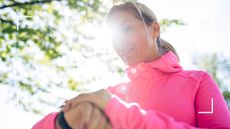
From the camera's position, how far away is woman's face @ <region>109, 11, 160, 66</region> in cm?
148

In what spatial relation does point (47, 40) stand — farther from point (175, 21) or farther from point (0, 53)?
point (175, 21)

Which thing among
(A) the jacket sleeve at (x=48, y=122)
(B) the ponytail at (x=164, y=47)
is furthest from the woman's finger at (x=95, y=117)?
(B) the ponytail at (x=164, y=47)

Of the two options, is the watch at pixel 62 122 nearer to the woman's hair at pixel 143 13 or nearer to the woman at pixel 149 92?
the woman at pixel 149 92

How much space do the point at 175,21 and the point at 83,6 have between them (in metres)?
1.11

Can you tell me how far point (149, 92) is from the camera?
142cm

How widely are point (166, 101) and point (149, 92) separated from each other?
11cm

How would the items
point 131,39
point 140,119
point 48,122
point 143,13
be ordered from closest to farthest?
point 140,119
point 48,122
point 131,39
point 143,13

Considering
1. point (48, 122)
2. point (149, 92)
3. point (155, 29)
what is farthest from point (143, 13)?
point (48, 122)

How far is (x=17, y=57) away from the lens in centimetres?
498

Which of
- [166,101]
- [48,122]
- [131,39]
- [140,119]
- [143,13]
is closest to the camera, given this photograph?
[140,119]

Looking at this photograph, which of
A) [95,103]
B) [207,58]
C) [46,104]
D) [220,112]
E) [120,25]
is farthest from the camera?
[207,58]

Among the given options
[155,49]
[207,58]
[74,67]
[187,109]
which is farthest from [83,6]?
[207,58]

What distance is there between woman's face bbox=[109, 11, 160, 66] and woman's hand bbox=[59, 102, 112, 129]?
1.66 ft

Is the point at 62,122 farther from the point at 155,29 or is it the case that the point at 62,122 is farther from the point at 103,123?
the point at 155,29
